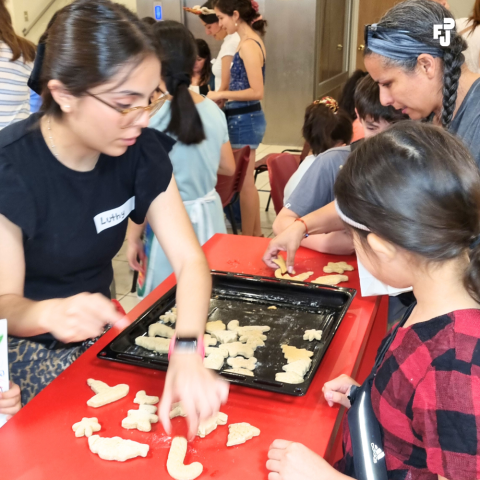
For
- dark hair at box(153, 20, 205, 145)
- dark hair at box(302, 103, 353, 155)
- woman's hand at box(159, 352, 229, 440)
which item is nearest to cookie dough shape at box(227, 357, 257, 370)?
woman's hand at box(159, 352, 229, 440)

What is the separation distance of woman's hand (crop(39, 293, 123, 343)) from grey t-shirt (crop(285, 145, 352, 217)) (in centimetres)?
121

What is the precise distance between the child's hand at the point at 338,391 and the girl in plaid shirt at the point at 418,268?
0.43 feet

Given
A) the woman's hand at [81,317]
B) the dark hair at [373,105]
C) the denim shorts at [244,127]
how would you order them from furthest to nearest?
the denim shorts at [244,127], the dark hair at [373,105], the woman's hand at [81,317]

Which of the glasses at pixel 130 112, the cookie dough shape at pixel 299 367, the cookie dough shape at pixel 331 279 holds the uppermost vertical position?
the glasses at pixel 130 112

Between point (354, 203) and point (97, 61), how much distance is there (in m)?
0.61

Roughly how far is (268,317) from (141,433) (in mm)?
502

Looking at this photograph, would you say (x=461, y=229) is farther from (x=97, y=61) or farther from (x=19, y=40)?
(x=19, y=40)

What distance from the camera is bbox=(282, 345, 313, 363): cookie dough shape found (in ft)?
4.00

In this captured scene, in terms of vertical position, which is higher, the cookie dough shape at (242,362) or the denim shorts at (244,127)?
the cookie dough shape at (242,362)

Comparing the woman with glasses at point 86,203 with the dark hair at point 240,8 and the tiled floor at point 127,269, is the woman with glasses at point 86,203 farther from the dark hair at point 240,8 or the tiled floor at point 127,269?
the dark hair at point 240,8

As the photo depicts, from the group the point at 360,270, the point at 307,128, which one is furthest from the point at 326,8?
the point at 360,270

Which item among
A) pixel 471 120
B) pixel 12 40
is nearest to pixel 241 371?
pixel 471 120

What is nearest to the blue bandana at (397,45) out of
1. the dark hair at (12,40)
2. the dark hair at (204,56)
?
the dark hair at (12,40)

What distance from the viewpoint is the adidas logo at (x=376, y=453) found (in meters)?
0.97
